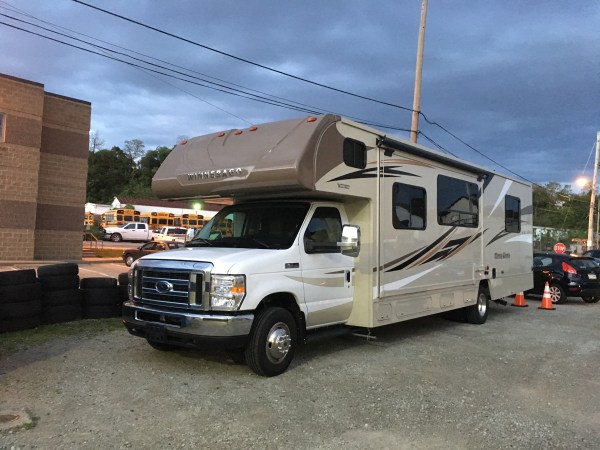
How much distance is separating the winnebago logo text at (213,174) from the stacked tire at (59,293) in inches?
118

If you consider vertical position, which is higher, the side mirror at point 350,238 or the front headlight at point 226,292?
the side mirror at point 350,238

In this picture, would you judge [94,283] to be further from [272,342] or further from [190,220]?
[190,220]

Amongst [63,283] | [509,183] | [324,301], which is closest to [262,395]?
[324,301]

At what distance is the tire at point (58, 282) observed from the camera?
26.5ft

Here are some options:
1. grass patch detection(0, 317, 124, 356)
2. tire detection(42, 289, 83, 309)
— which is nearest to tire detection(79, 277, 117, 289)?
tire detection(42, 289, 83, 309)

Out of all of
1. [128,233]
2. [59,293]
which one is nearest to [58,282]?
[59,293]

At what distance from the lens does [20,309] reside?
25.1 ft

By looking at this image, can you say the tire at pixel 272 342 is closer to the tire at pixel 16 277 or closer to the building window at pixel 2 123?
the tire at pixel 16 277

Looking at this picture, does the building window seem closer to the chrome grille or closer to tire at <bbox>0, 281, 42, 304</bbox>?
tire at <bbox>0, 281, 42, 304</bbox>

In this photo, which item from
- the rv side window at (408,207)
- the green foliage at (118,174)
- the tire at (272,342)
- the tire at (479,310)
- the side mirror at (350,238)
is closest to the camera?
the tire at (272,342)

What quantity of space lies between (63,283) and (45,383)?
10.6 ft

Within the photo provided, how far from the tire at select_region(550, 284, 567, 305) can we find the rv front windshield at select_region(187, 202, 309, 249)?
11.4 m

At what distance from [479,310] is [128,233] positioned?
37904 mm

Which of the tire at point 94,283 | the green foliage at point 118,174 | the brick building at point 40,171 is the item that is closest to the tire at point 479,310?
the tire at point 94,283
